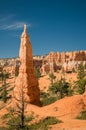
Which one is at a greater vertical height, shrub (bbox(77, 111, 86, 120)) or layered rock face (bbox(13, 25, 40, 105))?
layered rock face (bbox(13, 25, 40, 105))

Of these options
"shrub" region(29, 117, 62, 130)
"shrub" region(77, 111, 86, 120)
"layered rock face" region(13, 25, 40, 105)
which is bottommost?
"shrub" region(29, 117, 62, 130)

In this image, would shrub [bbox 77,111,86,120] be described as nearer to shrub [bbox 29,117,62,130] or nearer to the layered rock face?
shrub [bbox 29,117,62,130]

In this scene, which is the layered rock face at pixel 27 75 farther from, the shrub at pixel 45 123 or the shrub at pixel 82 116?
the shrub at pixel 45 123

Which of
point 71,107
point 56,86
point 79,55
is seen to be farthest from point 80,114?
point 79,55

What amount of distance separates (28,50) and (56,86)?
27.3 meters

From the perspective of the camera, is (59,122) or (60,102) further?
(60,102)

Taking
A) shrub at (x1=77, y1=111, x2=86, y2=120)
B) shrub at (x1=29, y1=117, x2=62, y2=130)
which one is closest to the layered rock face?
shrub at (x1=77, y1=111, x2=86, y2=120)

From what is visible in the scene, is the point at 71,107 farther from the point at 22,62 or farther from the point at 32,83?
the point at 22,62

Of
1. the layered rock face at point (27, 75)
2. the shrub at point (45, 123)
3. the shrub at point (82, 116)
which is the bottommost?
the shrub at point (45, 123)

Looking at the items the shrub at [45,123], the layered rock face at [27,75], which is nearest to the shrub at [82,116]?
the shrub at [45,123]

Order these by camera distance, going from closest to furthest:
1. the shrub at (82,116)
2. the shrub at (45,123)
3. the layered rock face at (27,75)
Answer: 1. the shrub at (45,123)
2. the shrub at (82,116)
3. the layered rock face at (27,75)

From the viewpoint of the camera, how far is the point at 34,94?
4006 centimetres

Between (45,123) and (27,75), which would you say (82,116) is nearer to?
(45,123)

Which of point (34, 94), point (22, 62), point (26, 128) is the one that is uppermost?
point (22, 62)
